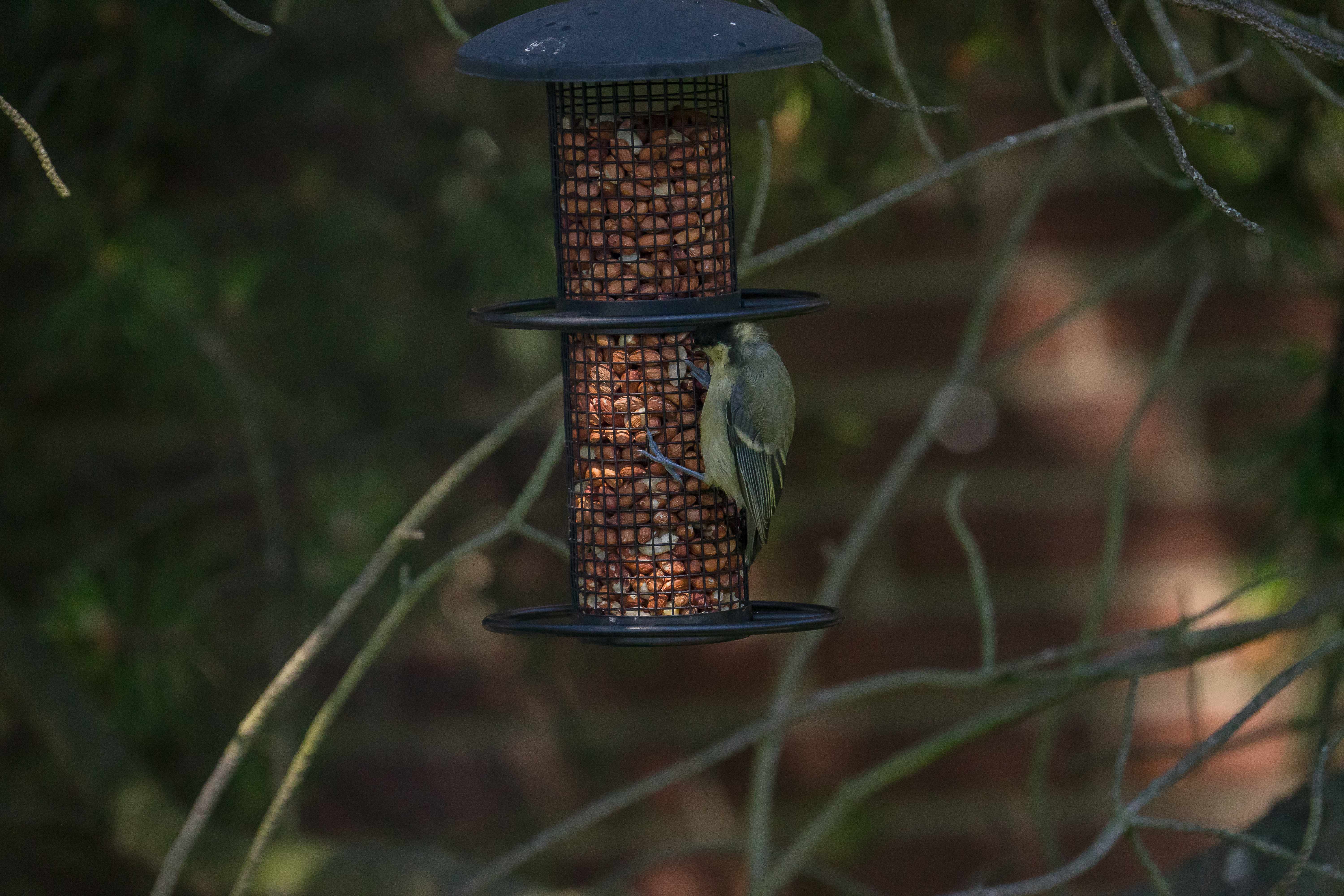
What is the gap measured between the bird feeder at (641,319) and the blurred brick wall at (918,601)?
4.00 ft

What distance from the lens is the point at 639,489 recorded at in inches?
72.7

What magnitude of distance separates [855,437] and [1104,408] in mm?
549

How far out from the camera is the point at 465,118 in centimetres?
286

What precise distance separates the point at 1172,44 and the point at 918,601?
6.46 ft

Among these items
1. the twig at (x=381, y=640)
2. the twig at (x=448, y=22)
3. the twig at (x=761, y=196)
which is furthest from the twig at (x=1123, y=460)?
the twig at (x=448, y=22)

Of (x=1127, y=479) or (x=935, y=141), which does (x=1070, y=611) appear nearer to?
(x=1127, y=479)

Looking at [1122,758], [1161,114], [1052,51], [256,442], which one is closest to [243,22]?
[1161,114]

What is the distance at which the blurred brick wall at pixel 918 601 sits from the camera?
3.17 m

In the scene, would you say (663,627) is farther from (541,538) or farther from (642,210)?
(642,210)

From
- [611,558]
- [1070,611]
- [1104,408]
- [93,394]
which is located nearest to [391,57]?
[93,394]

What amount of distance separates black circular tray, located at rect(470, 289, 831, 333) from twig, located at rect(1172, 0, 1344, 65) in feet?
1.59

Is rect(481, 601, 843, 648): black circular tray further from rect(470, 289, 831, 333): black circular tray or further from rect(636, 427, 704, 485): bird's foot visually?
rect(470, 289, 831, 333): black circular tray

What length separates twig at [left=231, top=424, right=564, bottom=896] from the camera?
177cm

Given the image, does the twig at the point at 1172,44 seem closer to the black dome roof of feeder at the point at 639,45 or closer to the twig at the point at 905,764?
the black dome roof of feeder at the point at 639,45
